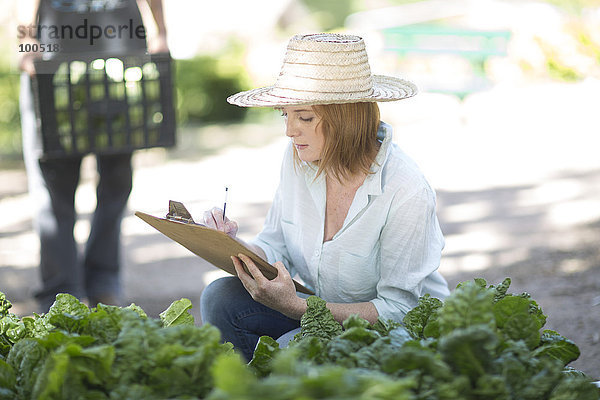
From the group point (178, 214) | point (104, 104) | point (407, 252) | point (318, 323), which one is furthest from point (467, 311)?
point (104, 104)

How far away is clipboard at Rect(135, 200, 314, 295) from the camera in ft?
6.11

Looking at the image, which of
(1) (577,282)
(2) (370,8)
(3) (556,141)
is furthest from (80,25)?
(2) (370,8)

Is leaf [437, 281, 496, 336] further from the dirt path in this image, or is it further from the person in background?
the person in background

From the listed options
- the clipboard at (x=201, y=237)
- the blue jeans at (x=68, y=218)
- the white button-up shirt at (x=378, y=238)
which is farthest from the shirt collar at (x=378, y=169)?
the blue jeans at (x=68, y=218)

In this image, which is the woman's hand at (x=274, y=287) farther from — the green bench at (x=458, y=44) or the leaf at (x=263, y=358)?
the green bench at (x=458, y=44)

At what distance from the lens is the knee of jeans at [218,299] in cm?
222

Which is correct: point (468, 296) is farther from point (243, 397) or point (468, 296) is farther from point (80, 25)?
point (80, 25)

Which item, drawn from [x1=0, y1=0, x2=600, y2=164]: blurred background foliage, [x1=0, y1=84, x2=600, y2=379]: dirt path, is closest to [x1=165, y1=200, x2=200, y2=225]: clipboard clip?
[x1=0, y1=84, x2=600, y2=379]: dirt path

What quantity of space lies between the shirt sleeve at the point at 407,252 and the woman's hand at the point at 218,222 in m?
0.47

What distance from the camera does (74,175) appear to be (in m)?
3.24

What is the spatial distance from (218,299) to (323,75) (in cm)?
76

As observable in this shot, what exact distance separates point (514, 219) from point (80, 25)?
3.08m

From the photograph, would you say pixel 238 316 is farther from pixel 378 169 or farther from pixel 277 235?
pixel 378 169

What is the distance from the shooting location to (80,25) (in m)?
3.11
